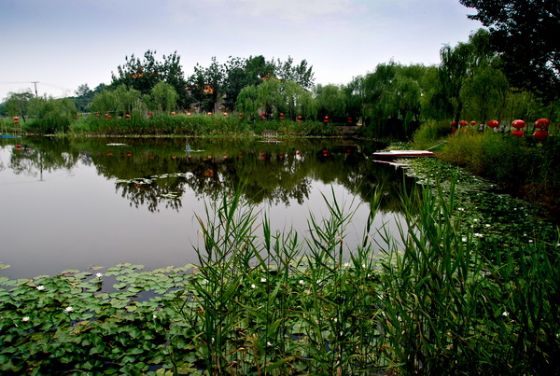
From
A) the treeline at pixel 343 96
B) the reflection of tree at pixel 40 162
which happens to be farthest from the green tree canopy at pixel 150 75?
the reflection of tree at pixel 40 162

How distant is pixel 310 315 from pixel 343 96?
34808 mm

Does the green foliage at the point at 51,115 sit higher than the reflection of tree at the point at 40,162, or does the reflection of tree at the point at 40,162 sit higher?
the green foliage at the point at 51,115

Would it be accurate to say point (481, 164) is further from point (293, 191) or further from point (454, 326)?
point (454, 326)

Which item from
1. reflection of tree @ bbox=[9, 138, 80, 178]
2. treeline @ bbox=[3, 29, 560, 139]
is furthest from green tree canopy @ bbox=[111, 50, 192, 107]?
reflection of tree @ bbox=[9, 138, 80, 178]

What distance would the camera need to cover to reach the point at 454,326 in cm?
215

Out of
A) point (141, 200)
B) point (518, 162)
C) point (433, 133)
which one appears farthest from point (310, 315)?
point (433, 133)

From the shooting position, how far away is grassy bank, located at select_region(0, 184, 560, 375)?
209cm

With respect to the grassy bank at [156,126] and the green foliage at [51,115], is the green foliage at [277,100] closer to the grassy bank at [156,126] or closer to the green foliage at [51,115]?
the grassy bank at [156,126]

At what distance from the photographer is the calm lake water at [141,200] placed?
16.8 ft

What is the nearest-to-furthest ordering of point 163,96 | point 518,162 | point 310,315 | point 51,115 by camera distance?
point 310,315 < point 518,162 < point 51,115 < point 163,96

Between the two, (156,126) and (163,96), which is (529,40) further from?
(163,96)

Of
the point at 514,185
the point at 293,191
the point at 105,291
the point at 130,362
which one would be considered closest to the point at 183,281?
the point at 105,291

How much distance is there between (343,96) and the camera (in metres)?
35.4

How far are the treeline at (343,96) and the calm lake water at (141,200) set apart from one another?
→ 20.3ft
